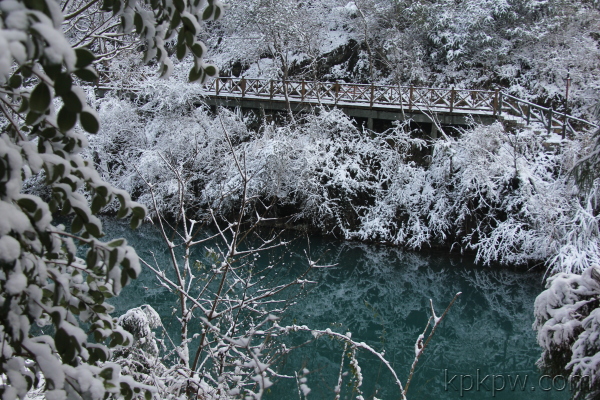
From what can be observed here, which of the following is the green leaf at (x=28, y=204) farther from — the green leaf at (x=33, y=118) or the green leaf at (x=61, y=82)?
the green leaf at (x=61, y=82)

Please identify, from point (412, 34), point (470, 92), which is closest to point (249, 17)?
point (412, 34)

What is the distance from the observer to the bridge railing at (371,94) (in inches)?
553

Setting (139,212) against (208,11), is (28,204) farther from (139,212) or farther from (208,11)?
(208,11)

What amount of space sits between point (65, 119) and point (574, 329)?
3.68 m

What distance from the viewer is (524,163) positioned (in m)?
11.6

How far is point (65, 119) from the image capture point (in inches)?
37.6

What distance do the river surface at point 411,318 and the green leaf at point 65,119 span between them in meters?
4.83

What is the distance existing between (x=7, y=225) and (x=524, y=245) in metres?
11.5

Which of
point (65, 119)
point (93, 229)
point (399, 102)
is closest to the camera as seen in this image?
point (65, 119)

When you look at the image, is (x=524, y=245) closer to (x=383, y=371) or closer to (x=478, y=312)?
(x=478, y=312)

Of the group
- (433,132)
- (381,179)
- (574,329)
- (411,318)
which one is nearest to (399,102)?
(433,132)

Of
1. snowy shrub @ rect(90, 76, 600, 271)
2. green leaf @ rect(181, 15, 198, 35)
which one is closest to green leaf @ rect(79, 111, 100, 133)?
green leaf @ rect(181, 15, 198, 35)

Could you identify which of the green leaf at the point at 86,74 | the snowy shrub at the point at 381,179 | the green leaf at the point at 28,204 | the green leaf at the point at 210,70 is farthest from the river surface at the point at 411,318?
the green leaf at the point at 86,74

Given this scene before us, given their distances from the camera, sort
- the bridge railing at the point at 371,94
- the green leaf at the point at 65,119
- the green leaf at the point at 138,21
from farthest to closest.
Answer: the bridge railing at the point at 371,94
the green leaf at the point at 138,21
the green leaf at the point at 65,119
